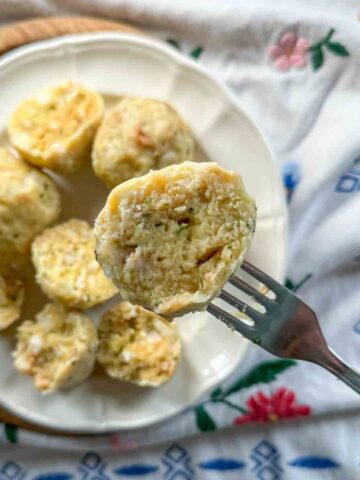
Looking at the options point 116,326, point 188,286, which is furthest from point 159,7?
point 188,286

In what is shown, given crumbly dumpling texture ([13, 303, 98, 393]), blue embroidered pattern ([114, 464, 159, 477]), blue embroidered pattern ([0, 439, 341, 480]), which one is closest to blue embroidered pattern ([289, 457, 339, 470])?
blue embroidered pattern ([0, 439, 341, 480])

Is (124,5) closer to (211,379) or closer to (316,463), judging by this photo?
(211,379)

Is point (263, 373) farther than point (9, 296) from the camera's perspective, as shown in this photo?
Yes

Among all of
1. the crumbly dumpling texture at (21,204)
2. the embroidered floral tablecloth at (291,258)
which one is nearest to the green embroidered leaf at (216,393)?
the embroidered floral tablecloth at (291,258)

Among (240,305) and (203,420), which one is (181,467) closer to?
(203,420)

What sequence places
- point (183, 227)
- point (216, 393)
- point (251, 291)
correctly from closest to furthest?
point (183, 227) → point (251, 291) → point (216, 393)

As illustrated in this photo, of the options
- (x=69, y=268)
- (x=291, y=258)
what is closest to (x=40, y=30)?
(x=69, y=268)

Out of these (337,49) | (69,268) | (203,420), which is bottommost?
(203,420)
